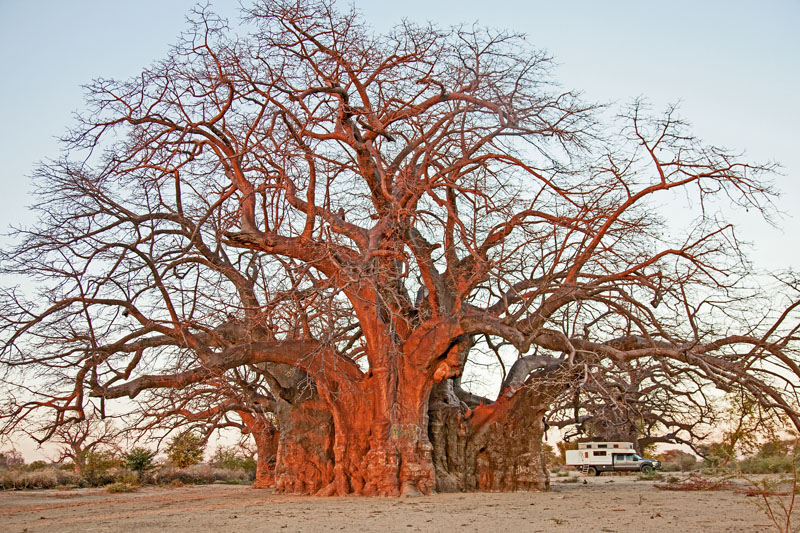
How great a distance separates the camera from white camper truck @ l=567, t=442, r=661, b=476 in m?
23.7

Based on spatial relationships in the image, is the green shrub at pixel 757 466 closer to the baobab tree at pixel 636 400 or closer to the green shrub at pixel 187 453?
the baobab tree at pixel 636 400

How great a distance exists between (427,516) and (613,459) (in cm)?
1809

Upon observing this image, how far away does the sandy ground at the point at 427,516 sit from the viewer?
273 inches

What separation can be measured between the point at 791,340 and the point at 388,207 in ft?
22.4

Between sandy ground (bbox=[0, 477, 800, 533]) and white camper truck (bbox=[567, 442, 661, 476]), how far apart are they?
1336cm

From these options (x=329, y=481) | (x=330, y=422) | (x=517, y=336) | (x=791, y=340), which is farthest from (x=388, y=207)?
(x=791, y=340)

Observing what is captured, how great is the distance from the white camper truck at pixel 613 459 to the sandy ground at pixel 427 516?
1336cm

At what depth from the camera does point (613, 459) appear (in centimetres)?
2408

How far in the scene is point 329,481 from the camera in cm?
1305

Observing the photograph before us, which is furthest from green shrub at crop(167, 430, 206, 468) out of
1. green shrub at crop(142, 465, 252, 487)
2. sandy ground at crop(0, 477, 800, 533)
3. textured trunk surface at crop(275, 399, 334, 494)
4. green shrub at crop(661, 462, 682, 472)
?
green shrub at crop(661, 462, 682, 472)

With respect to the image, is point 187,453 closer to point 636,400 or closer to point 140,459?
point 140,459

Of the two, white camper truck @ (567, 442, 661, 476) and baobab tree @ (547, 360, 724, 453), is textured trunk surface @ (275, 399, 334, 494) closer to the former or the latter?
baobab tree @ (547, 360, 724, 453)

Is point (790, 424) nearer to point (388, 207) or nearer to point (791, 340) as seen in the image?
point (791, 340)

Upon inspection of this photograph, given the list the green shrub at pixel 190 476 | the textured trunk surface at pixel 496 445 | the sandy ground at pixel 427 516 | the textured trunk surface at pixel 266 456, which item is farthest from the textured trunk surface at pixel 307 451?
the green shrub at pixel 190 476
